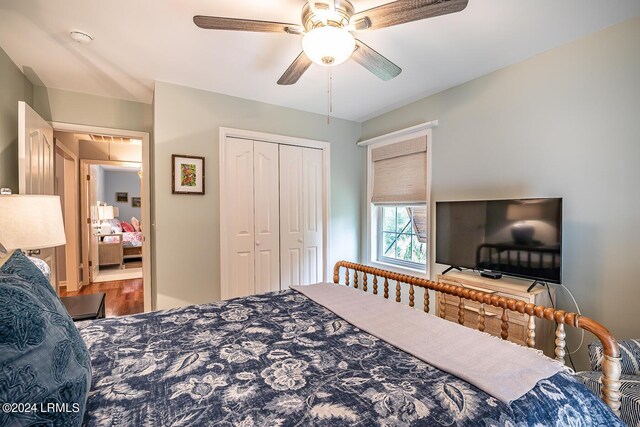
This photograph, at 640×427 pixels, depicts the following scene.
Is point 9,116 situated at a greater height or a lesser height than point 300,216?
greater

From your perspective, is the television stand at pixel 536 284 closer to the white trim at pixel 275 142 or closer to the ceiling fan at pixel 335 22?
the ceiling fan at pixel 335 22

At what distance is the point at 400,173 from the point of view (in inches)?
134

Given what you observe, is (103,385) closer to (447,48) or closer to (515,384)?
(515,384)

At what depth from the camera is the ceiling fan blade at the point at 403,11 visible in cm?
128

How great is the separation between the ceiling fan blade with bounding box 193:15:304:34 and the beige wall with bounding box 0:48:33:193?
6.12ft

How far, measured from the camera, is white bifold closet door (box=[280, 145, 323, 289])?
347cm

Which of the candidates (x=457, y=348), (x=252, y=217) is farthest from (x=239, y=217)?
(x=457, y=348)

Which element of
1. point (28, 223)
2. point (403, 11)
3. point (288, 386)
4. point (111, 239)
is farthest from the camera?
point (111, 239)

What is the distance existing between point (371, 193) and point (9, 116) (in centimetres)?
348


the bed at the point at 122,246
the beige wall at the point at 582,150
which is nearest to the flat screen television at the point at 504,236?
the beige wall at the point at 582,150

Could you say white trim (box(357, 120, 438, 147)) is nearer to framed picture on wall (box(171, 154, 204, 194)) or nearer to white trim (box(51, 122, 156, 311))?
framed picture on wall (box(171, 154, 204, 194))

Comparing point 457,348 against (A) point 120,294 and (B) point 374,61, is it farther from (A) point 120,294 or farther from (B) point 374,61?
(A) point 120,294

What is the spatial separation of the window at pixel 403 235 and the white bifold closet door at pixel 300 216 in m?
0.82

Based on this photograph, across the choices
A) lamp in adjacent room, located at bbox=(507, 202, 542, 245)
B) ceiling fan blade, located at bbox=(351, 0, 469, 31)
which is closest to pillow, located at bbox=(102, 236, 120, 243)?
ceiling fan blade, located at bbox=(351, 0, 469, 31)
